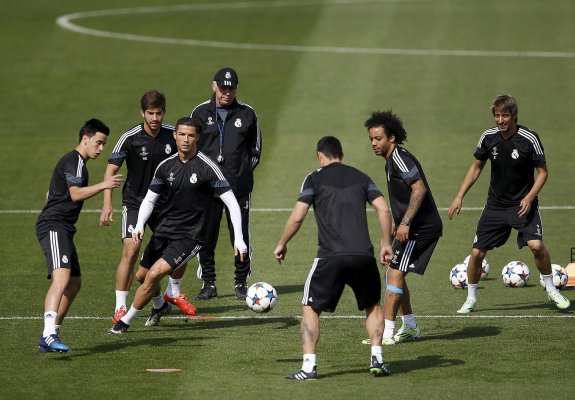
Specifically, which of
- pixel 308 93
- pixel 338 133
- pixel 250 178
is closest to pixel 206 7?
pixel 308 93

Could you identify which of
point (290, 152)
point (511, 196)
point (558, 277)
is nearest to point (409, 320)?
point (511, 196)

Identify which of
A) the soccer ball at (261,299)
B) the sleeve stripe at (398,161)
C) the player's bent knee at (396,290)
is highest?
the sleeve stripe at (398,161)

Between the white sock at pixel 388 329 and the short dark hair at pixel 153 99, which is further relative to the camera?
the short dark hair at pixel 153 99

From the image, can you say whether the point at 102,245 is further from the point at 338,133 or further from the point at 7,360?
the point at 338,133

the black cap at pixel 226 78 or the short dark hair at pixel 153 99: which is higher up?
the black cap at pixel 226 78

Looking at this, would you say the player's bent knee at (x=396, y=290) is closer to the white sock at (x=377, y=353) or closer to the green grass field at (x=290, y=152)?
the green grass field at (x=290, y=152)

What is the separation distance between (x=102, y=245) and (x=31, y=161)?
741cm

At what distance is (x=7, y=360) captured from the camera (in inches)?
525

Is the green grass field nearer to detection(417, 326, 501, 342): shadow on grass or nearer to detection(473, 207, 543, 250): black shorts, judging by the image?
detection(417, 326, 501, 342): shadow on grass

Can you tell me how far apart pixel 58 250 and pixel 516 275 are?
7.06 m

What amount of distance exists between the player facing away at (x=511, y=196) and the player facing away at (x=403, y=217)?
148 centimetres

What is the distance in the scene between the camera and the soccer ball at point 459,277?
17241 mm

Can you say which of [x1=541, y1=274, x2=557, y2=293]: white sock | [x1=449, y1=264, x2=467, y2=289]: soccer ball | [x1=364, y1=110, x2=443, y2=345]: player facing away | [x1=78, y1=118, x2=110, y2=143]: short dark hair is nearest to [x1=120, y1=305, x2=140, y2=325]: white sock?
[x1=78, y1=118, x2=110, y2=143]: short dark hair

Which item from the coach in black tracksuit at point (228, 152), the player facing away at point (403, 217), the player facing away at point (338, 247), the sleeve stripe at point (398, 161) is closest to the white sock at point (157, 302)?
the coach in black tracksuit at point (228, 152)
